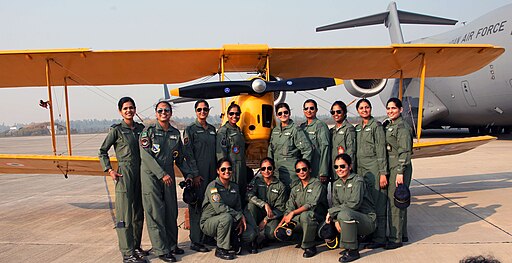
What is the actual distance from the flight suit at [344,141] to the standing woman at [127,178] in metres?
2.29

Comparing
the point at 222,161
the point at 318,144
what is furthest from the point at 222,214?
the point at 318,144

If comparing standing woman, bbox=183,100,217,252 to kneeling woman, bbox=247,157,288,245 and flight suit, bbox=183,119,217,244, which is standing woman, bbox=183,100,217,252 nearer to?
flight suit, bbox=183,119,217,244

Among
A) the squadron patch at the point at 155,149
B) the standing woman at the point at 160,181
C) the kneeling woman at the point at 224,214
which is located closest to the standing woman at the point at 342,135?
the kneeling woman at the point at 224,214

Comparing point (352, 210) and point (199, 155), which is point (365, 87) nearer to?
point (199, 155)

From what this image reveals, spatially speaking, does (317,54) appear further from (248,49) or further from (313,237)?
(313,237)

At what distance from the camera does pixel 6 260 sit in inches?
177

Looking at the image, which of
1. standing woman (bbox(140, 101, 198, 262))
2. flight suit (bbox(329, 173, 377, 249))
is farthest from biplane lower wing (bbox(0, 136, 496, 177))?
flight suit (bbox(329, 173, 377, 249))

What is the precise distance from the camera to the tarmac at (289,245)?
4.48 meters

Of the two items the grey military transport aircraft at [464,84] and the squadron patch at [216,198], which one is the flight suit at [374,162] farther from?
the grey military transport aircraft at [464,84]

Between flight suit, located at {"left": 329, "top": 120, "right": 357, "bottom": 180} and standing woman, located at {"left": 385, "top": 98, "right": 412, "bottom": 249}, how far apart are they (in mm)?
405

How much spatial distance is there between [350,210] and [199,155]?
1808 millimetres

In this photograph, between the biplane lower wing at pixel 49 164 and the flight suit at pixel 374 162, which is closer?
the flight suit at pixel 374 162

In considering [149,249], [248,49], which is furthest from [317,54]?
[149,249]

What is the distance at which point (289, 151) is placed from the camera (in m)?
5.20
